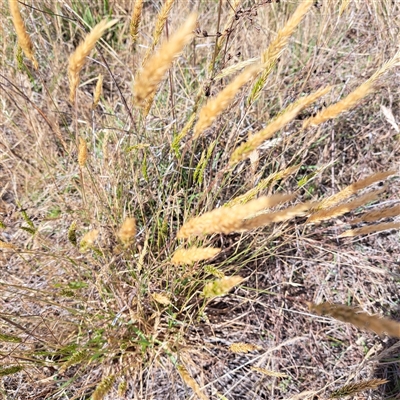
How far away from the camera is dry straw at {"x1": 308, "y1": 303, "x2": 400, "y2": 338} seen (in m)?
0.61

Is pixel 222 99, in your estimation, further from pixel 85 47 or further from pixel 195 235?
pixel 195 235

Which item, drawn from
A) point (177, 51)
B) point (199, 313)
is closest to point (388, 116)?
point (199, 313)

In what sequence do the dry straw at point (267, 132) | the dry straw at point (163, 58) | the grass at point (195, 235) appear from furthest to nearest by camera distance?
the grass at point (195, 235) → the dry straw at point (267, 132) → the dry straw at point (163, 58)

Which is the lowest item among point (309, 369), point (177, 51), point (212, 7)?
point (309, 369)

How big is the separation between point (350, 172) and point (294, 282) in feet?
2.00

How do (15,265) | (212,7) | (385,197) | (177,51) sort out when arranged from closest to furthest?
(177,51) → (15,265) → (385,197) → (212,7)

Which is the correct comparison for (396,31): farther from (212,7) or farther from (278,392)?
(278,392)

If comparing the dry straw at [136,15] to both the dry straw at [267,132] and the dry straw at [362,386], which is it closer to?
the dry straw at [267,132]

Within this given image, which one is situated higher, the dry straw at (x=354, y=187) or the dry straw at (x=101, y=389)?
the dry straw at (x=354, y=187)

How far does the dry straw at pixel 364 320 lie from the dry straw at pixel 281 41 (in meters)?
0.49

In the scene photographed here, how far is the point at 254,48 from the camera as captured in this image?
1950 millimetres

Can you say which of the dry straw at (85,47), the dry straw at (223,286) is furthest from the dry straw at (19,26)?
the dry straw at (223,286)

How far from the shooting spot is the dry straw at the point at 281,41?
69cm

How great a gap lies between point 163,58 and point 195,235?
21.8 inches
